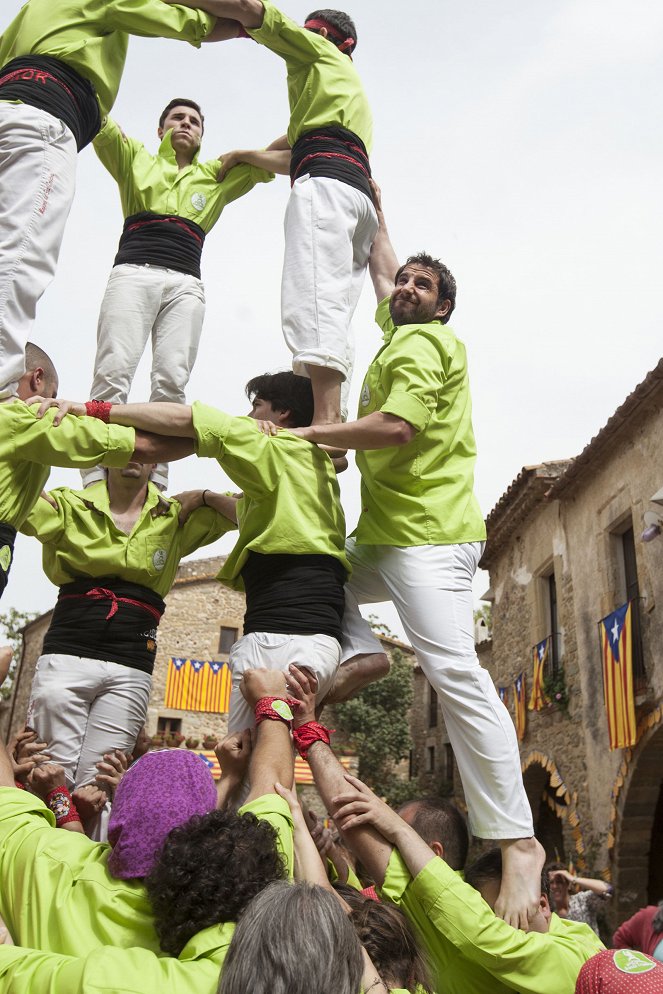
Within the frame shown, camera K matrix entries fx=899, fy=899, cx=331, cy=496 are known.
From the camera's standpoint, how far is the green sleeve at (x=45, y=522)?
149 inches

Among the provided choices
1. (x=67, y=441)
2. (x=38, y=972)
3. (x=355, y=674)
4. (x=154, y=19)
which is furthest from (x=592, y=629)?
(x=38, y=972)

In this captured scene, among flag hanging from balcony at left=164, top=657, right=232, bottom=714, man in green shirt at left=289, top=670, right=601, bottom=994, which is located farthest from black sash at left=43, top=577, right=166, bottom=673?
flag hanging from balcony at left=164, top=657, right=232, bottom=714

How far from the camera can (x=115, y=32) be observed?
4023 millimetres

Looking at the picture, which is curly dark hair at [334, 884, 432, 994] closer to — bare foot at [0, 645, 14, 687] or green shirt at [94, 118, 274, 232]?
bare foot at [0, 645, 14, 687]

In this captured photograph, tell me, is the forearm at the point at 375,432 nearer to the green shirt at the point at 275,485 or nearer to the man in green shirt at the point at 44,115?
the green shirt at the point at 275,485

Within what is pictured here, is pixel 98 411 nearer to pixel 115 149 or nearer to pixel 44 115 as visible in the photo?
pixel 44 115

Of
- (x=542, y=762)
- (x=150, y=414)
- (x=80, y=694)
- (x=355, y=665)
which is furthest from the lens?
(x=542, y=762)

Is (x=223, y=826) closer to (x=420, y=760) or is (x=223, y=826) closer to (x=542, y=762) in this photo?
(x=542, y=762)

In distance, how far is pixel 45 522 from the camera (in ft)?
12.5

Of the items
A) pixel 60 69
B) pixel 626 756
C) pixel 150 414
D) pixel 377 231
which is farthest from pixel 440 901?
pixel 626 756

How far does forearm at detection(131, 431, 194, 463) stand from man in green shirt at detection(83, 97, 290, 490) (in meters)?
1.24

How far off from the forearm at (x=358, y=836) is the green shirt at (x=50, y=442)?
4.08 feet

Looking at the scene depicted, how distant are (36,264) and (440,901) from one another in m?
2.70

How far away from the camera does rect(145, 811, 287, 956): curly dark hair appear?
1.86 meters
